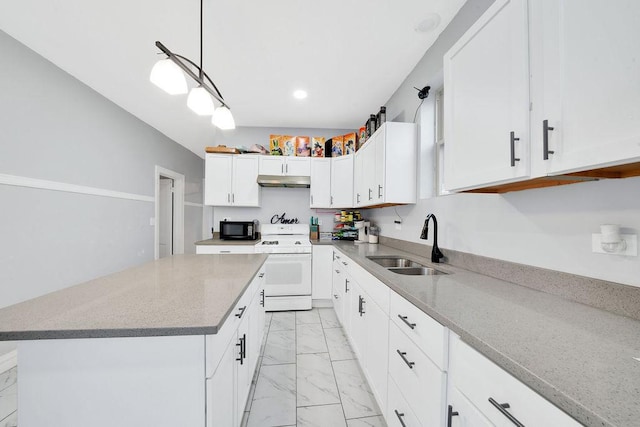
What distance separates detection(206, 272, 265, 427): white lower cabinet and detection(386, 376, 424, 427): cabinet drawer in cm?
81

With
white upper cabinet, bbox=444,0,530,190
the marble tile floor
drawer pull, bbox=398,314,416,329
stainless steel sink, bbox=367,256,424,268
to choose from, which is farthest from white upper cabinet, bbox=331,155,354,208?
drawer pull, bbox=398,314,416,329

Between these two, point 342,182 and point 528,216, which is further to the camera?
point 342,182

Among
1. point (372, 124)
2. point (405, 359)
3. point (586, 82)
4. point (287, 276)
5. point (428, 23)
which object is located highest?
point (428, 23)

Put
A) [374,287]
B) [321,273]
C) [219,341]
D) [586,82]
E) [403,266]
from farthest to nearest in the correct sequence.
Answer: [321,273] < [403,266] < [374,287] < [219,341] < [586,82]

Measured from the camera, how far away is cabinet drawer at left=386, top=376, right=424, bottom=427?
43.0 inches

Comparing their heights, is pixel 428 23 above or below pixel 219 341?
above

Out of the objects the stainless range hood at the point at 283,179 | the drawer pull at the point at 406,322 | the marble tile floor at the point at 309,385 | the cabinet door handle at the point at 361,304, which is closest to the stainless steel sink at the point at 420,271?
the cabinet door handle at the point at 361,304

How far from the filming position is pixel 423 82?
2.18 m

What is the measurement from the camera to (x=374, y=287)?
1622mm

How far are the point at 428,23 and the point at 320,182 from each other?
7.18ft

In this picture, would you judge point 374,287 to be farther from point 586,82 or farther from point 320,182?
point 320,182

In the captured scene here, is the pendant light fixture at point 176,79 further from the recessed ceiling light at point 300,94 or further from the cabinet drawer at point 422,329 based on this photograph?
the cabinet drawer at point 422,329

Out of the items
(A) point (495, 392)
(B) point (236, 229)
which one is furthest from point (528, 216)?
(B) point (236, 229)

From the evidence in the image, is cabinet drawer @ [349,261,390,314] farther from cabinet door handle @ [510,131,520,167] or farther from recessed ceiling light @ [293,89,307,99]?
recessed ceiling light @ [293,89,307,99]
